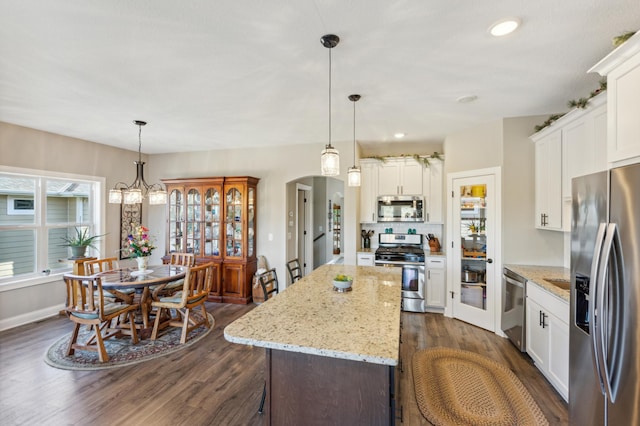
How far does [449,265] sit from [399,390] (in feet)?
7.48

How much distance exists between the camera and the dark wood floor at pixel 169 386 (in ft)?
7.38

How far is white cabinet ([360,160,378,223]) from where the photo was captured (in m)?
5.02

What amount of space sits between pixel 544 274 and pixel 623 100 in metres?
1.97

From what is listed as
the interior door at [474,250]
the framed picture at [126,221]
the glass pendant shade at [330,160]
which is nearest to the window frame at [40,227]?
the framed picture at [126,221]

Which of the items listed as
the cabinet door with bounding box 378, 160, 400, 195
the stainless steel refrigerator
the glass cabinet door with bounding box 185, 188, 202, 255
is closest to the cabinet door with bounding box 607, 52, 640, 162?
the stainless steel refrigerator

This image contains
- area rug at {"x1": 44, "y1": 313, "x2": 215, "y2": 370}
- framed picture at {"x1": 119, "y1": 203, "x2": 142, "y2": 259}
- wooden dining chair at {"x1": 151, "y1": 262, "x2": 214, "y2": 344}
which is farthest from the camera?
framed picture at {"x1": 119, "y1": 203, "x2": 142, "y2": 259}

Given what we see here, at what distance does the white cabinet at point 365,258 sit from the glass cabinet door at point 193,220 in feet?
9.35

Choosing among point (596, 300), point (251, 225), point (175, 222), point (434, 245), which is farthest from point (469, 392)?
point (175, 222)

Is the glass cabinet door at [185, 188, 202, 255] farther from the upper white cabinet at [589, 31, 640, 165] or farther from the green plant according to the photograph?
the upper white cabinet at [589, 31, 640, 165]

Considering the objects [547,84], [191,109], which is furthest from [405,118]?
[191,109]

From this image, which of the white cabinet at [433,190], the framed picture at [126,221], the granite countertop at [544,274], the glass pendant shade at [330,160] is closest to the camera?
the glass pendant shade at [330,160]

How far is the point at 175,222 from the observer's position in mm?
Answer: 5402

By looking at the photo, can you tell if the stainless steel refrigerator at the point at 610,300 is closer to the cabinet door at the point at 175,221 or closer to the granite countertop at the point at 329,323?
the granite countertop at the point at 329,323

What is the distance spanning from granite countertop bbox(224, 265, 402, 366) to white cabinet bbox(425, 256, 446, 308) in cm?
206
